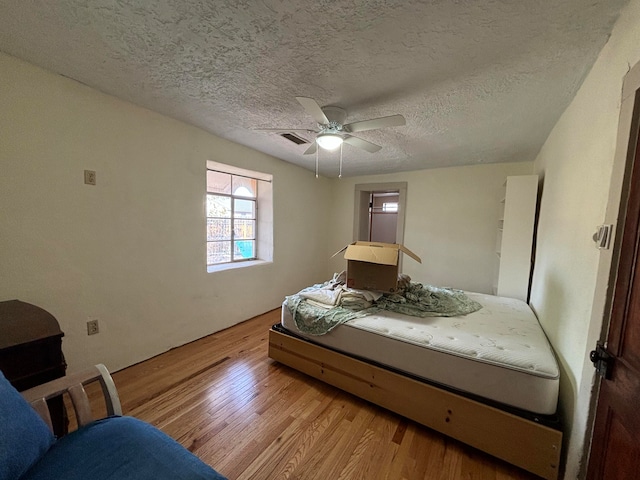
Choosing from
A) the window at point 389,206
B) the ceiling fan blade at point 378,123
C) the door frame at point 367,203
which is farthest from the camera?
the window at point 389,206

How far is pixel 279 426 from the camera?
5.36ft

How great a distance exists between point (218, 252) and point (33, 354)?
2163 mm

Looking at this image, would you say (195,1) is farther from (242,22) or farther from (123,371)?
(123,371)

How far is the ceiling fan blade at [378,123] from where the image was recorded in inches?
64.2

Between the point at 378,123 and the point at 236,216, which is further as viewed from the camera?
the point at 236,216

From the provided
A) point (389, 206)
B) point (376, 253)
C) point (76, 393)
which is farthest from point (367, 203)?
point (76, 393)

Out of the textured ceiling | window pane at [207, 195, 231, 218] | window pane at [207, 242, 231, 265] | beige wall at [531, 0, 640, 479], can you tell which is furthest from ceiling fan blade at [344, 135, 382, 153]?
window pane at [207, 242, 231, 265]

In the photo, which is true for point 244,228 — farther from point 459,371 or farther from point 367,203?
point 459,371

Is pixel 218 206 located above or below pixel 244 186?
below

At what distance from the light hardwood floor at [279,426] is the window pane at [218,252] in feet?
4.00

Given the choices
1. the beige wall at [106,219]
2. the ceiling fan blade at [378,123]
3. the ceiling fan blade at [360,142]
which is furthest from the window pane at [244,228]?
the ceiling fan blade at [378,123]

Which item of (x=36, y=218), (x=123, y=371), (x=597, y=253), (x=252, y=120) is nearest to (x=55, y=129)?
(x=36, y=218)

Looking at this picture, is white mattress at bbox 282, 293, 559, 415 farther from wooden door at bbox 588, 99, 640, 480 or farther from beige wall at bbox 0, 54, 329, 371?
beige wall at bbox 0, 54, 329, 371

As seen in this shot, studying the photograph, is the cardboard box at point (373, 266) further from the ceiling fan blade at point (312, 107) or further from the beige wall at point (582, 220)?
the ceiling fan blade at point (312, 107)
